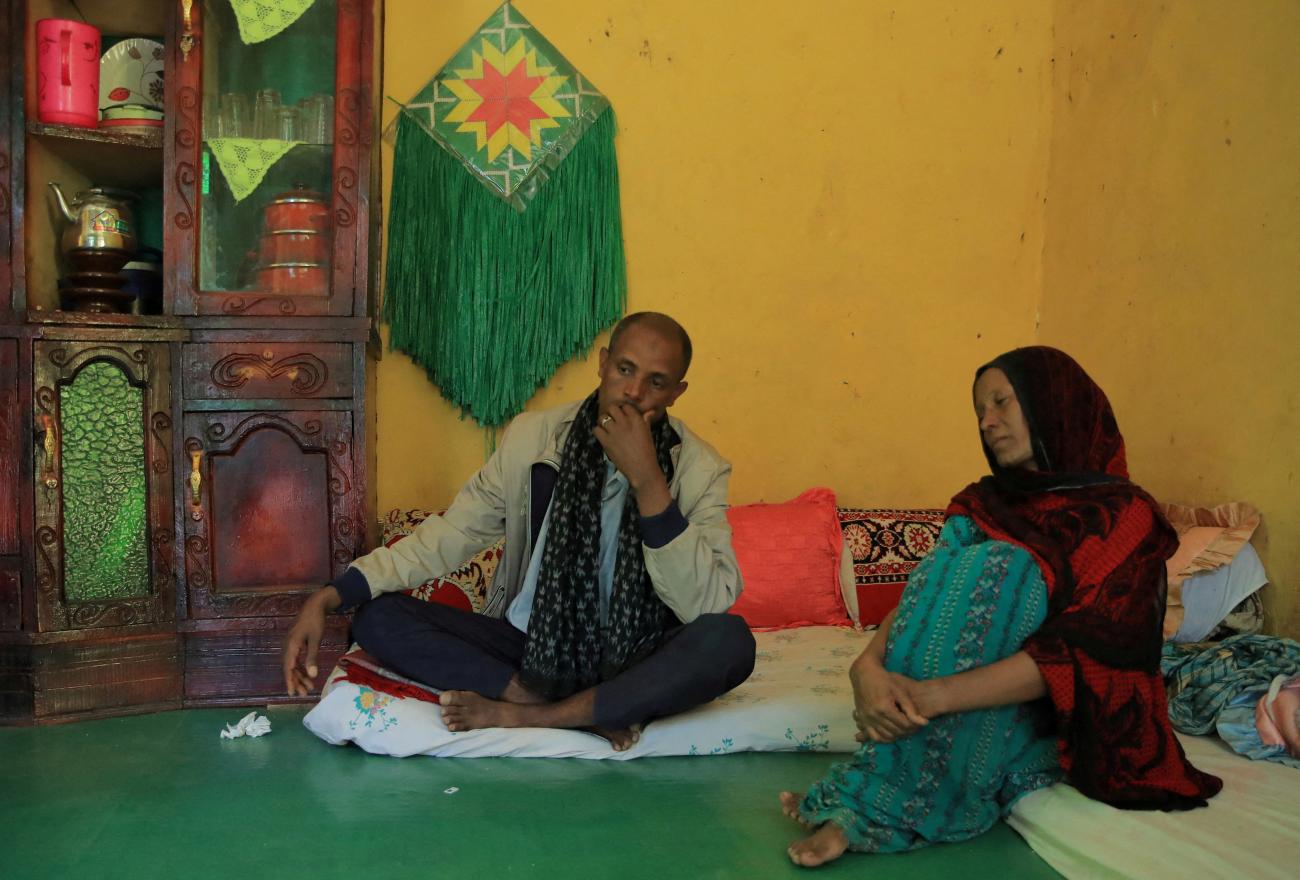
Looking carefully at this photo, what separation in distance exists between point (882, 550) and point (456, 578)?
134 centimetres

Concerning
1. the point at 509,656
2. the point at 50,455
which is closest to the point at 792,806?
the point at 509,656

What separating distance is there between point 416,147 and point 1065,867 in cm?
275

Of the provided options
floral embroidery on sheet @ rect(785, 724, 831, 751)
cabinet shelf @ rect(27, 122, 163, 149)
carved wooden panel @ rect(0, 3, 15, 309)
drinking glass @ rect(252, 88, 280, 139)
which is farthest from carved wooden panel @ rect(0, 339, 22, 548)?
floral embroidery on sheet @ rect(785, 724, 831, 751)

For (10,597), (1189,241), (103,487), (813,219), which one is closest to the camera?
(10,597)

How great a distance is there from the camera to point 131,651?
9.30 feet

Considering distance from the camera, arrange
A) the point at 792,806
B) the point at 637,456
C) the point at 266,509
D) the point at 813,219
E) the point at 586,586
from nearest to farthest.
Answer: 1. the point at 792,806
2. the point at 637,456
3. the point at 586,586
4. the point at 266,509
5. the point at 813,219

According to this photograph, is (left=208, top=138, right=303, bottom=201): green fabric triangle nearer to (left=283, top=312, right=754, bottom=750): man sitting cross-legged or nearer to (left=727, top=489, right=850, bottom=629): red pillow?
(left=283, top=312, right=754, bottom=750): man sitting cross-legged

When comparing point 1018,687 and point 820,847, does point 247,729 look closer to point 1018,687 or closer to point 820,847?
point 820,847

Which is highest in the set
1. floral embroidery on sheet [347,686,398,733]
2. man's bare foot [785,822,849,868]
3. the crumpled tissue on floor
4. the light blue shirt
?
the light blue shirt

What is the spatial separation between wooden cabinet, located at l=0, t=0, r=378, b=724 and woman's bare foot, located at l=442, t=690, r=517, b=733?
77cm

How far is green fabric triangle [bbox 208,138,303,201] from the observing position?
295 centimetres

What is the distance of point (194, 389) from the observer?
2.89 m

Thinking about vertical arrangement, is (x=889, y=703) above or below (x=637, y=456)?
below

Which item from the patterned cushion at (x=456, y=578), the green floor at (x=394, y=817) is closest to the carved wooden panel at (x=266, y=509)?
the patterned cushion at (x=456, y=578)
